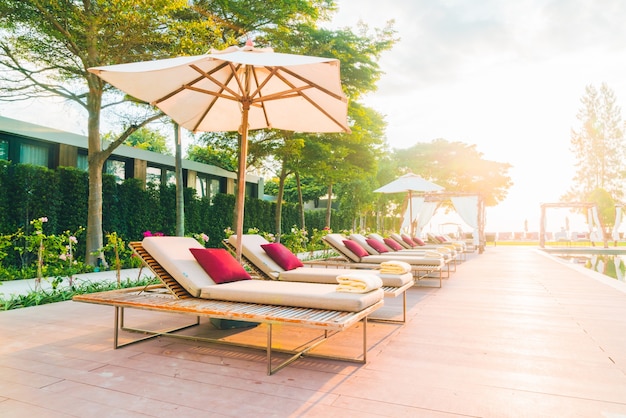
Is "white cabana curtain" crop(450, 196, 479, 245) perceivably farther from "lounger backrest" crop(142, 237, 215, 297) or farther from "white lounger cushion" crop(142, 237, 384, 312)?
"lounger backrest" crop(142, 237, 215, 297)

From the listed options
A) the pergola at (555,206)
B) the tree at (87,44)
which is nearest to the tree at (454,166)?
the pergola at (555,206)

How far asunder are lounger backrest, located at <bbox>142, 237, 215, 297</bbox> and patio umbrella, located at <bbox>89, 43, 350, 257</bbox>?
0.61m

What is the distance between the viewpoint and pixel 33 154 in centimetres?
1054

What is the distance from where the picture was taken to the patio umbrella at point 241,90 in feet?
10.5

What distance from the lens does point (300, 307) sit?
3.00 meters

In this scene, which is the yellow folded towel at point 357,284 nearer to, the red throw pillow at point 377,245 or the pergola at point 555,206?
the red throw pillow at point 377,245

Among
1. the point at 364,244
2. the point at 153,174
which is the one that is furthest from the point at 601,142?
the point at 153,174

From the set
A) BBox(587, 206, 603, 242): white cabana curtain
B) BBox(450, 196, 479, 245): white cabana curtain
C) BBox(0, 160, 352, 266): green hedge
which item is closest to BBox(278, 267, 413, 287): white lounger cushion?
BBox(0, 160, 352, 266): green hedge

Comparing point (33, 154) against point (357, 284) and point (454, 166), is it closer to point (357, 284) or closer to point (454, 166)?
point (357, 284)

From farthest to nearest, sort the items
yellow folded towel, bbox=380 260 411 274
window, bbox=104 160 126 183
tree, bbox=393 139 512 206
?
tree, bbox=393 139 512 206 → window, bbox=104 160 126 183 → yellow folded towel, bbox=380 260 411 274

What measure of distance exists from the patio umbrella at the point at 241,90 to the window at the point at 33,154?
795 centimetres

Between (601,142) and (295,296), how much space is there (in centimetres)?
3609

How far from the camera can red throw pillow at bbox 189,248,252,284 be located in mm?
3541

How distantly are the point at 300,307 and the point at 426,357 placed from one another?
0.99 metres
